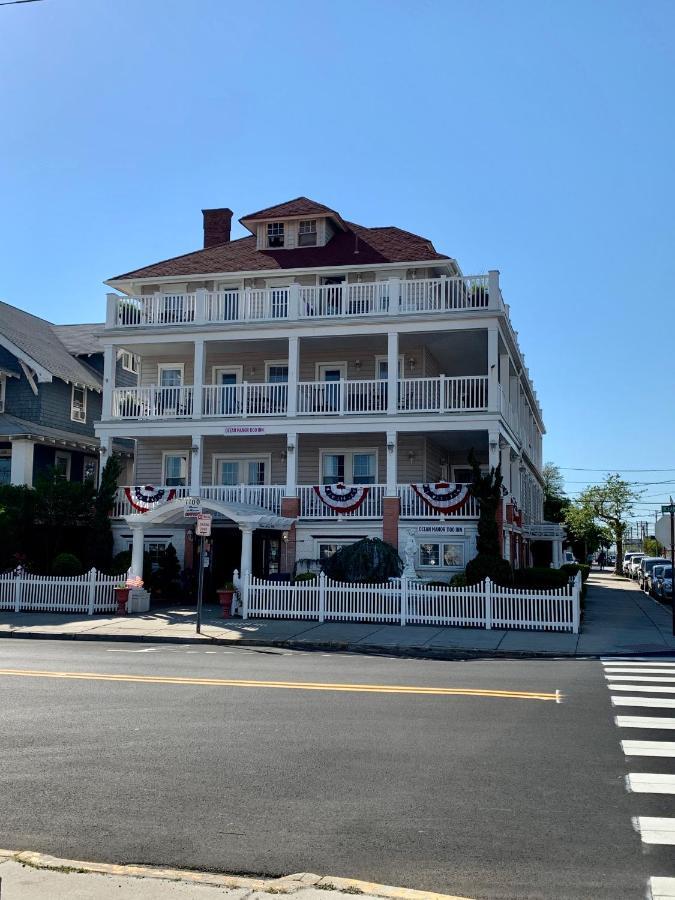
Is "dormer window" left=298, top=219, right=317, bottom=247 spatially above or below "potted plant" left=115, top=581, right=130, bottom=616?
above

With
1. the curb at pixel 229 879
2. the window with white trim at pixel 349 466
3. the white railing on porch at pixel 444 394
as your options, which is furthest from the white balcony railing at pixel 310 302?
the curb at pixel 229 879

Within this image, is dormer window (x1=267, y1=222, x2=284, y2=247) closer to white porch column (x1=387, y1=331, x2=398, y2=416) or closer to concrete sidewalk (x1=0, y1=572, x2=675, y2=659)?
white porch column (x1=387, y1=331, x2=398, y2=416)

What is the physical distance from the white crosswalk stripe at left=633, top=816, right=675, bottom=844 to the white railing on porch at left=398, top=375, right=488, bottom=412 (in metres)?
19.9

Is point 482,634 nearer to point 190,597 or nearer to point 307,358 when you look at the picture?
point 190,597

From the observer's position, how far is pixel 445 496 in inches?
1011

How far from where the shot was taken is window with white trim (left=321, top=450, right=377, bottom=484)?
2928 cm

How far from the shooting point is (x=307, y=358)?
30.4m

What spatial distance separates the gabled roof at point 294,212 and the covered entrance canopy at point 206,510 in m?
12.0

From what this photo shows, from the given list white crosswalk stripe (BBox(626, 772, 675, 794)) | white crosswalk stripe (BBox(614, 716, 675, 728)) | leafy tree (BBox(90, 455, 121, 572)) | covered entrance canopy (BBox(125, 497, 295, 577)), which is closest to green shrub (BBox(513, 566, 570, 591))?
covered entrance canopy (BBox(125, 497, 295, 577))

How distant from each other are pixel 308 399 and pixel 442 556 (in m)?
6.50

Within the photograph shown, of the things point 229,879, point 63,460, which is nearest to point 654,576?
point 63,460

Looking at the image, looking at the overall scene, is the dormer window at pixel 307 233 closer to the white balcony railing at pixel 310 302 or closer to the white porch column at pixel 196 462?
the white balcony railing at pixel 310 302

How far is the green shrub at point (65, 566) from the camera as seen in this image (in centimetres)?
2541

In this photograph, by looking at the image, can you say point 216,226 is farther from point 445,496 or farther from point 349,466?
point 445,496
